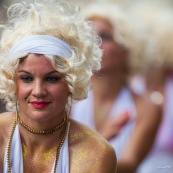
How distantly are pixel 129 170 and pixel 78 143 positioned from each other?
207 cm

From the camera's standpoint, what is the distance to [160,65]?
719 cm

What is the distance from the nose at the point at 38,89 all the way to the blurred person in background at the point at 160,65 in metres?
2.84

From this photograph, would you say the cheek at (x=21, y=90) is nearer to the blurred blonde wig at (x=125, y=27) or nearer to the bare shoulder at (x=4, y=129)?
the bare shoulder at (x=4, y=129)

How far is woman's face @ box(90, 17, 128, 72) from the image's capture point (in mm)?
6273

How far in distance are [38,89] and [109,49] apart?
101 inches

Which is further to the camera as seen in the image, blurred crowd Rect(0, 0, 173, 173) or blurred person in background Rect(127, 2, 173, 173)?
blurred person in background Rect(127, 2, 173, 173)

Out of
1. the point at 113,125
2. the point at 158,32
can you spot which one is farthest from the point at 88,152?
the point at 158,32

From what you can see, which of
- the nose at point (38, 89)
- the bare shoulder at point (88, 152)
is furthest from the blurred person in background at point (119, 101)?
the nose at point (38, 89)

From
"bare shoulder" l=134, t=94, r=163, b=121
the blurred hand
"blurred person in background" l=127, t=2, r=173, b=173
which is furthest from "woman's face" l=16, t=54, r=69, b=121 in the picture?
"blurred person in background" l=127, t=2, r=173, b=173

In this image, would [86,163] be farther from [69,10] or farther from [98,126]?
[98,126]

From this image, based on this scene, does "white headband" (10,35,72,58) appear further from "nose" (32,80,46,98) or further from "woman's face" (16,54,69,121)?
"nose" (32,80,46,98)

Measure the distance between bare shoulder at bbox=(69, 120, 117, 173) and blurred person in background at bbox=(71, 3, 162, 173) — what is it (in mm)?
1877

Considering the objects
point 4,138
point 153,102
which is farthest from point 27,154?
point 153,102

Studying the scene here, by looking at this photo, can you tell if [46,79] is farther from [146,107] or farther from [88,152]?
[146,107]
